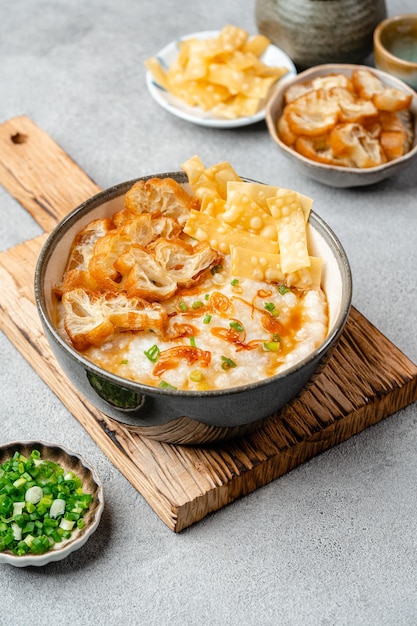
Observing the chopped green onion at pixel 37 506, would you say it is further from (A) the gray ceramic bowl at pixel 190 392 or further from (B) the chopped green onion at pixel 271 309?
(B) the chopped green onion at pixel 271 309

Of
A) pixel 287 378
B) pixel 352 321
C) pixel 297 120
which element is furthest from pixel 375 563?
pixel 297 120

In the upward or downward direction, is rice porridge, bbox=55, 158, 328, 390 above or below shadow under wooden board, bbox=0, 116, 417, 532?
above

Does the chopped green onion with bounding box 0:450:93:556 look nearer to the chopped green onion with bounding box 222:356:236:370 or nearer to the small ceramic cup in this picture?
the chopped green onion with bounding box 222:356:236:370

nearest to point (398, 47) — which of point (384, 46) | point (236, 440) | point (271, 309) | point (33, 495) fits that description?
point (384, 46)

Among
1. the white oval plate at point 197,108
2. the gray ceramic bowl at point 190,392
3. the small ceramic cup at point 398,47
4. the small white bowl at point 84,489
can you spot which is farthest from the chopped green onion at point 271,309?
the small ceramic cup at point 398,47

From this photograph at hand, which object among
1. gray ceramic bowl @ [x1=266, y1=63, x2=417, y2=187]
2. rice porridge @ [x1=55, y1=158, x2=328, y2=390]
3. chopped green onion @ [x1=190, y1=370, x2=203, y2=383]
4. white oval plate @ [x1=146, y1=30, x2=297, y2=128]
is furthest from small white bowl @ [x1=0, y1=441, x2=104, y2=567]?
white oval plate @ [x1=146, y1=30, x2=297, y2=128]

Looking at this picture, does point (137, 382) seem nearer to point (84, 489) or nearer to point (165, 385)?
point (165, 385)
